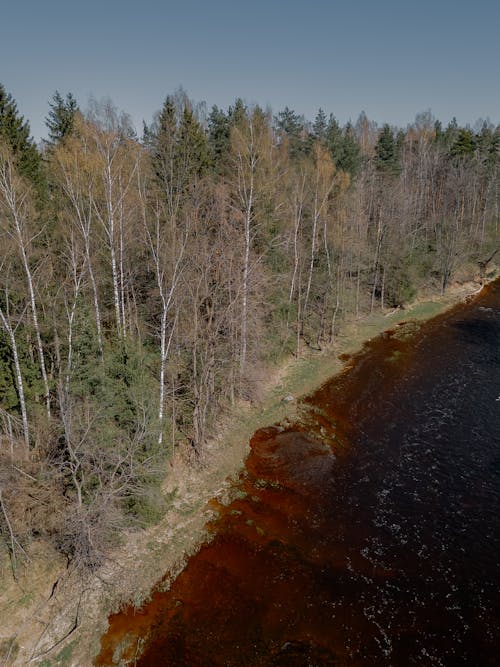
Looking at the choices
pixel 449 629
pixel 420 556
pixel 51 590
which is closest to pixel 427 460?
pixel 420 556

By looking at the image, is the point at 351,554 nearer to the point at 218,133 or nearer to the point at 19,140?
the point at 19,140

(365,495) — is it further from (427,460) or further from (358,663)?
(358,663)

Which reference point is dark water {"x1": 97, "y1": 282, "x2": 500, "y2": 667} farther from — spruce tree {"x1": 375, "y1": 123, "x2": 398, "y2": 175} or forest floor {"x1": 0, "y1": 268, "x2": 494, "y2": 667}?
spruce tree {"x1": 375, "y1": 123, "x2": 398, "y2": 175}

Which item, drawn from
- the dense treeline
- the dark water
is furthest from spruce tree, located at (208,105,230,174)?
the dark water

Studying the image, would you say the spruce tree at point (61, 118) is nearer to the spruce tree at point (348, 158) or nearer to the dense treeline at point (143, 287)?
the dense treeline at point (143, 287)

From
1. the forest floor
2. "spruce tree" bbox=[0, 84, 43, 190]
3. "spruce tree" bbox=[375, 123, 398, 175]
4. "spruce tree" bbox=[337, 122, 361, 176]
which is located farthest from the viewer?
"spruce tree" bbox=[375, 123, 398, 175]

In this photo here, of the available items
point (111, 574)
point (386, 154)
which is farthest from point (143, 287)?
point (386, 154)
